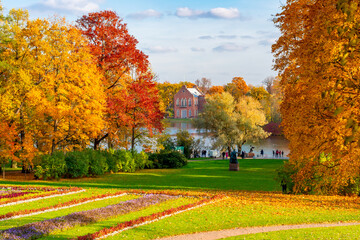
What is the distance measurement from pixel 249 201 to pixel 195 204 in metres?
2.62

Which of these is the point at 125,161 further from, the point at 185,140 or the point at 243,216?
the point at 243,216

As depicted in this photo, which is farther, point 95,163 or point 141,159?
point 141,159

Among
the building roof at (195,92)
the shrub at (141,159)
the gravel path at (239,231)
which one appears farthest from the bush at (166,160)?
the building roof at (195,92)

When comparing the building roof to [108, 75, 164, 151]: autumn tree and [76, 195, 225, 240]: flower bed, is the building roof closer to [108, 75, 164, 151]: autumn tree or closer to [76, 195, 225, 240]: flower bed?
[108, 75, 164, 151]: autumn tree

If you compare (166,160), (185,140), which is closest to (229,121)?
(185,140)

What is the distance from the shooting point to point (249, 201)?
17406 mm

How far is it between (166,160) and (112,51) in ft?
41.0

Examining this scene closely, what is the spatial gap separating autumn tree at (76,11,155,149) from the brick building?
278ft

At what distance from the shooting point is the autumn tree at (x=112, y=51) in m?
33.8

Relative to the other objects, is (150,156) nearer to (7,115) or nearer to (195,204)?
(7,115)

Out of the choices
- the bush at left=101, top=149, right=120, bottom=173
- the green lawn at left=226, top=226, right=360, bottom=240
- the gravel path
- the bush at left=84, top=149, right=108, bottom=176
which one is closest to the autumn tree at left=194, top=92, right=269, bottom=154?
the bush at left=101, top=149, right=120, bottom=173

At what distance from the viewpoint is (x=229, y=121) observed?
54188mm

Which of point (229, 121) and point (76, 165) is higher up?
point (229, 121)

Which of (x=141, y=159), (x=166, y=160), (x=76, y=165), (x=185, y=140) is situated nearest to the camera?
(x=76, y=165)
